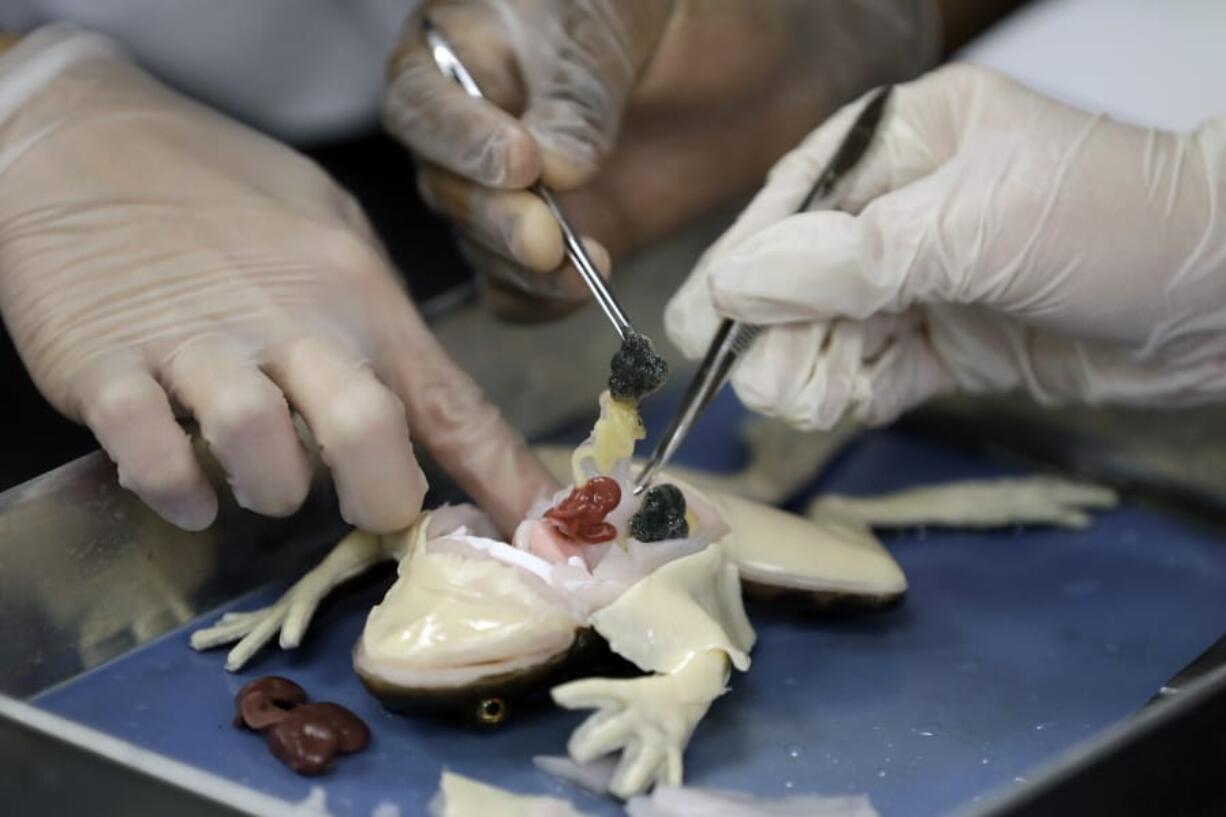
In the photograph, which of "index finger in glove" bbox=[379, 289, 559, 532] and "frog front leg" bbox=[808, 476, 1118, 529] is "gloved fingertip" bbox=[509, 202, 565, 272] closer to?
"index finger in glove" bbox=[379, 289, 559, 532]

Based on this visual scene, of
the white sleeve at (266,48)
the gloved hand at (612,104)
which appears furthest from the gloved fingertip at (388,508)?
the white sleeve at (266,48)

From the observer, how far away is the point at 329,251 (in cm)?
147

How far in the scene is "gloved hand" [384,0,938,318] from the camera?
5.24ft

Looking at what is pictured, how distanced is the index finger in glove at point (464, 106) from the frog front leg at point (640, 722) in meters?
0.58

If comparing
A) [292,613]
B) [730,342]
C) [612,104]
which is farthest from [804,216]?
[292,613]

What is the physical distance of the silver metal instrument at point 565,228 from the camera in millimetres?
1470

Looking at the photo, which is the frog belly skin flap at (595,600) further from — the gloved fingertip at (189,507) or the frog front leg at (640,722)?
the gloved fingertip at (189,507)

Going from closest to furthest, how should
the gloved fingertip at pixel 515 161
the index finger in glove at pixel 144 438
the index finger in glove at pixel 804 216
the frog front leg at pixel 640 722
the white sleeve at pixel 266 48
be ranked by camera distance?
the frog front leg at pixel 640 722 → the index finger in glove at pixel 144 438 → the index finger in glove at pixel 804 216 → the gloved fingertip at pixel 515 161 → the white sleeve at pixel 266 48

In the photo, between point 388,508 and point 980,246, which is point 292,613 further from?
point 980,246

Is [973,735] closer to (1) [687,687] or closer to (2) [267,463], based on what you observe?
(1) [687,687]

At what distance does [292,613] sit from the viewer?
1.38 metres

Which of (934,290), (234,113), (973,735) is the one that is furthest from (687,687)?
(234,113)

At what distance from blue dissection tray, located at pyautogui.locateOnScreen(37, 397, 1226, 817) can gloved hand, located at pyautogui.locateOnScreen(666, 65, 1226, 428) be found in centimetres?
21

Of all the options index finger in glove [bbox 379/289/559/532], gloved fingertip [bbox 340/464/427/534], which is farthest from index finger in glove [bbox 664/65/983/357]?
gloved fingertip [bbox 340/464/427/534]
